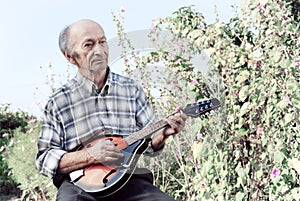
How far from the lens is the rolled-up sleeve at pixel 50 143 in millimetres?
1758

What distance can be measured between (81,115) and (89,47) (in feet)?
0.82

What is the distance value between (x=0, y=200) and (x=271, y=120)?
4320 millimetres

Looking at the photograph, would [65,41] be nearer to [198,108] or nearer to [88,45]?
[88,45]

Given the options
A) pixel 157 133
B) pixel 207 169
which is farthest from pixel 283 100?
pixel 157 133

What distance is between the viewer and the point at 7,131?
697cm

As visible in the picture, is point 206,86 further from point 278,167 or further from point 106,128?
point 106,128

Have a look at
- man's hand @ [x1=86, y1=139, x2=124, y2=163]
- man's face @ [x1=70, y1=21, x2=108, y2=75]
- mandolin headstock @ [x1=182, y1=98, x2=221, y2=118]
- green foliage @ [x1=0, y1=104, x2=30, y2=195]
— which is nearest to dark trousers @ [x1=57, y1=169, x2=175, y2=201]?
man's hand @ [x1=86, y1=139, x2=124, y2=163]

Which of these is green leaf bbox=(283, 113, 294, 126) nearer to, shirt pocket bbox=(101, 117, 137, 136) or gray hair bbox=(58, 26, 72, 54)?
shirt pocket bbox=(101, 117, 137, 136)

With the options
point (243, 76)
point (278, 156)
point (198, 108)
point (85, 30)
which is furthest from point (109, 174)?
point (243, 76)

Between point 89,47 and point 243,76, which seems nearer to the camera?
point 89,47

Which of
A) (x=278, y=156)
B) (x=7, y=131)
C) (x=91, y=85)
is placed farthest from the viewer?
(x=7, y=131)

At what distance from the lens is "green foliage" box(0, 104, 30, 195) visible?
6660 mm

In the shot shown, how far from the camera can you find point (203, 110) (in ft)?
6.26

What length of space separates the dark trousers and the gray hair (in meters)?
0.48
